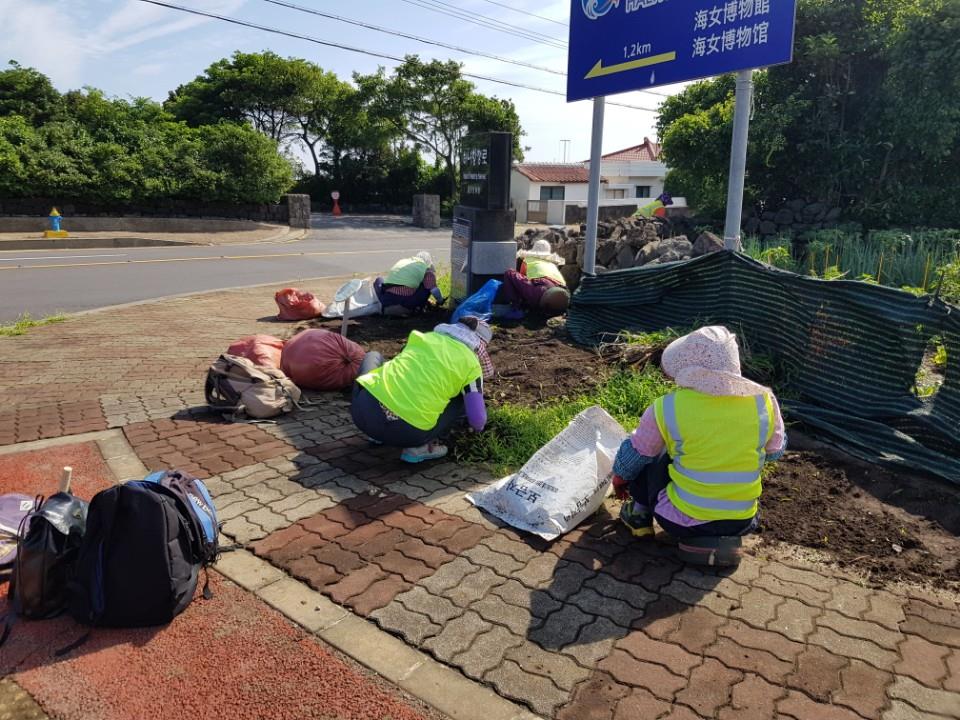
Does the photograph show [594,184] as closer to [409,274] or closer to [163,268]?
[409,274]

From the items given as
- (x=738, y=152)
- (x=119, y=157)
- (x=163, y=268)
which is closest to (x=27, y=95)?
(x=119, y=157)

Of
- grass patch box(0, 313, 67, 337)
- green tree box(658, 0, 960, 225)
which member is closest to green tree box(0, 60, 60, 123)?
grass patch box(0, 313, 67, 337)

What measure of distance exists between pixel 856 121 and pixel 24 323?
1482 centimetres

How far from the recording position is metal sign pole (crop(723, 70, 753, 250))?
22.7 ft

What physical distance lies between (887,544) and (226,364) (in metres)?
4.77

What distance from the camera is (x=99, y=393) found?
255 inches

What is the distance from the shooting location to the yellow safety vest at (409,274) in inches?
365

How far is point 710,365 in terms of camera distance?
3.26 meters

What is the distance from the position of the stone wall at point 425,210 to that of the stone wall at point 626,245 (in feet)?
63.5

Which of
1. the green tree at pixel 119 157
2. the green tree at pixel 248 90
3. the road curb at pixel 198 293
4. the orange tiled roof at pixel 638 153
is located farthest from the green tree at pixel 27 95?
the orange tiled roof at pixel 638 153

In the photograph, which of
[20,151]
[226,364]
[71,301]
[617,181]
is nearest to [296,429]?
[226,364]

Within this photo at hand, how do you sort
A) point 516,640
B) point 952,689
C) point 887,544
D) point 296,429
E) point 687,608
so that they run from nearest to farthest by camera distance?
point 952,689 → point 516,640 → point 687,608 → point 887,544 → point 296,429

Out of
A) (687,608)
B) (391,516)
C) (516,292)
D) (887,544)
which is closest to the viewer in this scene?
(687,608)

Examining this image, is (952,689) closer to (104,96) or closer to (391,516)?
(391,516)
